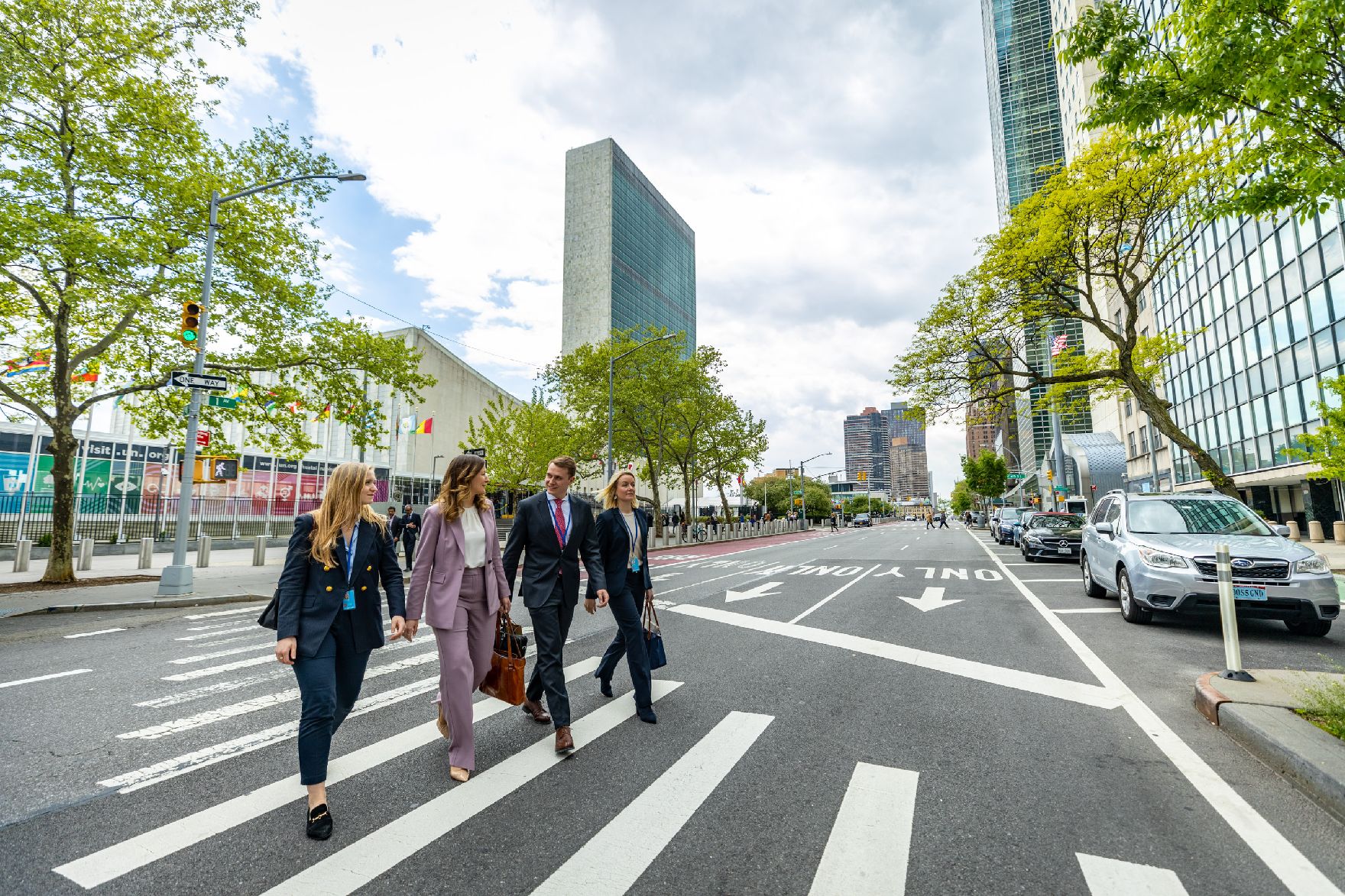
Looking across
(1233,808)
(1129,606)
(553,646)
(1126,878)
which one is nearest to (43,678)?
(553,646)

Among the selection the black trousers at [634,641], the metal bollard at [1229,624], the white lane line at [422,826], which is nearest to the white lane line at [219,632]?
the black trousers at [634,641]

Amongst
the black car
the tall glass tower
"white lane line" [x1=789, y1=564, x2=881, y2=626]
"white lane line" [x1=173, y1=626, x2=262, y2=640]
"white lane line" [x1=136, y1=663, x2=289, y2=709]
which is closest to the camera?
"white lane line" [x1=136, y1=663, x2=289, y2=709]

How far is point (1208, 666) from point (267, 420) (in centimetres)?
1821

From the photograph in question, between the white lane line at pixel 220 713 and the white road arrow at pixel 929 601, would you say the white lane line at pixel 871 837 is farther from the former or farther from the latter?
the white road arrow at pixel 929 601

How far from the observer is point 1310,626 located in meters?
7.26

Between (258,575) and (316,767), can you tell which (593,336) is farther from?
(316,767)

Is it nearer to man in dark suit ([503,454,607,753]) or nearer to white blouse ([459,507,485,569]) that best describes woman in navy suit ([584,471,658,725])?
man in dark suit ([503,454,607,753])

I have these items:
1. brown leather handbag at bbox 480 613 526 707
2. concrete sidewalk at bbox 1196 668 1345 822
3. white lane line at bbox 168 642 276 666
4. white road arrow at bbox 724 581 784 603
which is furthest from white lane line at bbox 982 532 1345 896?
white lane line at bbox 168 642 276 666

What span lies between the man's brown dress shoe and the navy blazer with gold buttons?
1.59 meters

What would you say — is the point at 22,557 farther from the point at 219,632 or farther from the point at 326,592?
the point at 326,592

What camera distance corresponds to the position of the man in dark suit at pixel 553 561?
431 centimetres

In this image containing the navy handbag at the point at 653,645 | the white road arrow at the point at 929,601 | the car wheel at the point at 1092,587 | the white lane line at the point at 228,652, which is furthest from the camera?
the car wheel at the point at 1092,587

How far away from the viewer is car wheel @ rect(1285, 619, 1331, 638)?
6.96 metres

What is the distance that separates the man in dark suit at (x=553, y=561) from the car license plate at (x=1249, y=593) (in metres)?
7.08
